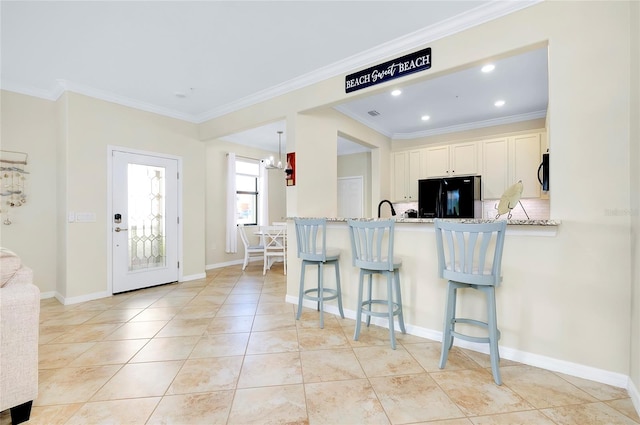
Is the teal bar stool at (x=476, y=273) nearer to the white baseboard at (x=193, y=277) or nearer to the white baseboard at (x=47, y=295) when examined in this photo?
the white baseboard at (x=193, y=277)

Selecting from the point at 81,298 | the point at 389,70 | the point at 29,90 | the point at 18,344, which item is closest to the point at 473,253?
the point at 389,70

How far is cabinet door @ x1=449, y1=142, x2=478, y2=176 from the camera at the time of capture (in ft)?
16.0

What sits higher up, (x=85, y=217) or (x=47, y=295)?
(x=85, y=217)

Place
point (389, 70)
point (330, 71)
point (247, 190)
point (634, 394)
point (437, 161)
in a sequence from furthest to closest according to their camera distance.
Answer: point (247, 190) < point (437, 161) < point (330, 71) < point (389, 70) < point (634, 394)

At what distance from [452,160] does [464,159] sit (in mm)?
190

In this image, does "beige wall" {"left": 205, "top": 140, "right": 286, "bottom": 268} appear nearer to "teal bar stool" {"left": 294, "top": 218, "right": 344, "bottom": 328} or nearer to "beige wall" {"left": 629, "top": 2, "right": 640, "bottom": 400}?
"teal bar stool" {"left": 294, "top": 218, "right": 344, "bottom": 328}

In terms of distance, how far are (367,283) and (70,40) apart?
3.61 meters

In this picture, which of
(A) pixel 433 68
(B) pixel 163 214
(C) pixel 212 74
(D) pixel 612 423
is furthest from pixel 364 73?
(B) pixel 163 214

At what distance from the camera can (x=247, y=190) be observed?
21.9ft

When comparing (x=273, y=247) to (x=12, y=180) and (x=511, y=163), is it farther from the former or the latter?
(x=511, y=163)

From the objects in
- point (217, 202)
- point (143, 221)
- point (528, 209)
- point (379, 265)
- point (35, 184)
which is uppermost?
point (35, 184)

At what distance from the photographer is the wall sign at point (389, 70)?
258 cm

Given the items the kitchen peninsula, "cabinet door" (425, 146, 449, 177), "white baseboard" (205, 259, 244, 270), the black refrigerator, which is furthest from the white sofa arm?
"cabinet door" (425, 146, 449, 177)

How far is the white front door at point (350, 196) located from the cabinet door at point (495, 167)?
275cm
